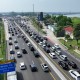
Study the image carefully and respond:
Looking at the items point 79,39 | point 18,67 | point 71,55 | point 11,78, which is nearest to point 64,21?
point 79,39

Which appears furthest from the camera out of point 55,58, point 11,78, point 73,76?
point 55,58

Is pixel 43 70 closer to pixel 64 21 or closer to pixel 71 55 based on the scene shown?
pixel 71 55

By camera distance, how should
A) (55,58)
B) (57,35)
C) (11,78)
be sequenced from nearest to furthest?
1. (11,78)
2. (55,58)
3. (57,35)

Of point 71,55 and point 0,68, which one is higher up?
point 0,68

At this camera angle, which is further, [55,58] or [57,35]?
[57,35]

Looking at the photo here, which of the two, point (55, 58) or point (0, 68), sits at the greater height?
point (0, 68)

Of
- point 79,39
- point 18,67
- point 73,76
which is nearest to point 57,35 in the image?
point 79,39

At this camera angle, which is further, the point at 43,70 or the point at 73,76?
the point at 43,70

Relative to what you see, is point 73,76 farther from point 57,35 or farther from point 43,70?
point 57,35

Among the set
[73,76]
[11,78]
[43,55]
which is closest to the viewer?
[11,78]
